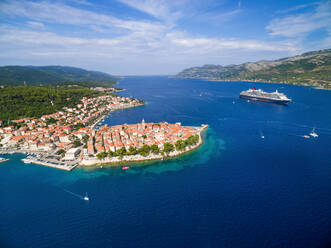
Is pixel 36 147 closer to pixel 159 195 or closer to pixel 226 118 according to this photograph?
pixel 159 195

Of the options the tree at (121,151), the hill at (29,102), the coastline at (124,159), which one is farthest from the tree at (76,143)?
the hill at (29,102)

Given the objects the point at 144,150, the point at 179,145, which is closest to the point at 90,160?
the point at 144,150

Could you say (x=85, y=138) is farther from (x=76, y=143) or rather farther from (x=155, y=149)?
(x=155, y=149)

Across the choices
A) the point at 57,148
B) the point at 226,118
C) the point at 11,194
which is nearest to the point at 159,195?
the point at 11,194

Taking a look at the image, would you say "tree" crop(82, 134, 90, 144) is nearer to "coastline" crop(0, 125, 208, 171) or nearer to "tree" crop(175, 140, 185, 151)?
"coastline" crop(0, 125, 208, 171)

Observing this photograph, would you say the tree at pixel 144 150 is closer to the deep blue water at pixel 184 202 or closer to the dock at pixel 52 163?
the deep blue water at pixel 184 202
